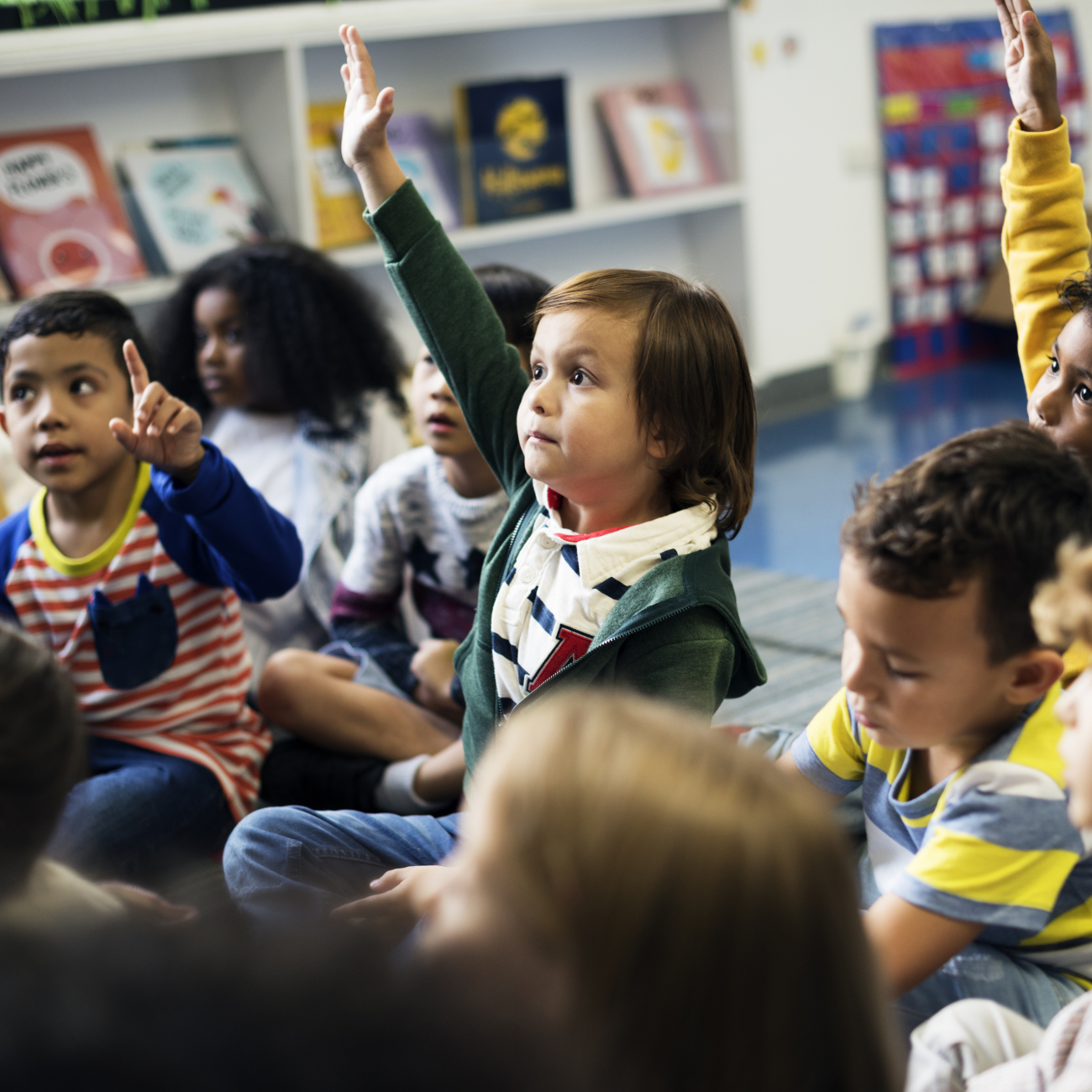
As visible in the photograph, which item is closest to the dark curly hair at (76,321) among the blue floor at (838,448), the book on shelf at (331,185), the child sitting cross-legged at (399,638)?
the child sitting cross-legged at (399,638)

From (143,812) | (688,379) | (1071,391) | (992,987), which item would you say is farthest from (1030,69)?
(143,812)

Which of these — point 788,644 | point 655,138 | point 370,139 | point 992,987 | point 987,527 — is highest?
point 655,138

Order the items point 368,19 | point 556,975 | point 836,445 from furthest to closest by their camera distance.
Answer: point 836,445
point 368,19
point 556,975

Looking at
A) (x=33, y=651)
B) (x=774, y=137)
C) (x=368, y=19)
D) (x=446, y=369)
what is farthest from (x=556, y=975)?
(x=774, y=137)

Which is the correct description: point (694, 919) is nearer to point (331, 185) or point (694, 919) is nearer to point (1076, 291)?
point (1076, 291)

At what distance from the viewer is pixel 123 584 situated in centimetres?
141

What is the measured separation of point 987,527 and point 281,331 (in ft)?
4.49

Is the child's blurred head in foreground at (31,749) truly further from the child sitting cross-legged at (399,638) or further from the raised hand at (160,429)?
the child sitting cross-legged at (399,638)

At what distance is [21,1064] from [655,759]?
10.0 inches

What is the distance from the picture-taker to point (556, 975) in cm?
49

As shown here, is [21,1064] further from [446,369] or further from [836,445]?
[836,445]

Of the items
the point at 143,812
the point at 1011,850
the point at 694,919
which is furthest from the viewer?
the point at 143,812

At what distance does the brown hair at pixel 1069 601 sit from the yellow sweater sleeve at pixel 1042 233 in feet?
2.03

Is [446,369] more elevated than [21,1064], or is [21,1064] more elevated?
[446,369]
